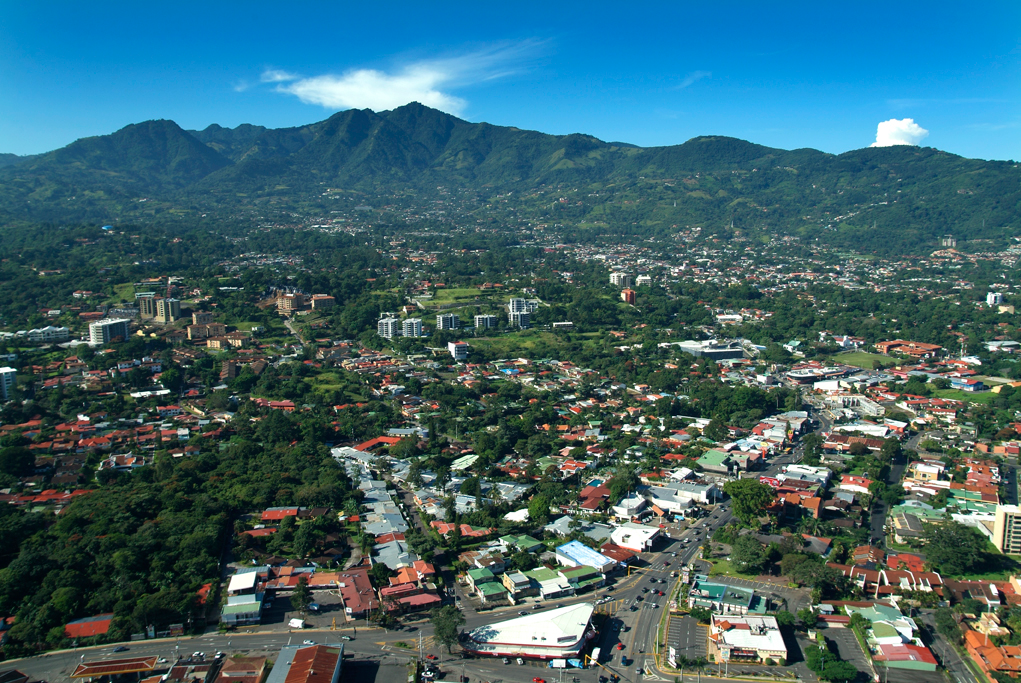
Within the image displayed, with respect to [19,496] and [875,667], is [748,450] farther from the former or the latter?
[19,496]

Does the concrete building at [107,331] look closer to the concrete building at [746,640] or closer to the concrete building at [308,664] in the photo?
the concrete building at [308,664]

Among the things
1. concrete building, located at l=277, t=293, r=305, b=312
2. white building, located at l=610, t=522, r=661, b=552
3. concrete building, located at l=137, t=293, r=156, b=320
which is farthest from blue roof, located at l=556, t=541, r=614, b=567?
concrete building, located at l=137, t=293, r=156, b=320

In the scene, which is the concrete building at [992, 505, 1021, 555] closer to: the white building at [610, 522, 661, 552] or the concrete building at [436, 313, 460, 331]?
the white building at [610, 522, 661, 552]

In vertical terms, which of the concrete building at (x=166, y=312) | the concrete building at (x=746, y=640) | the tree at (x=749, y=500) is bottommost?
the concrete building at (x=746, y=640)

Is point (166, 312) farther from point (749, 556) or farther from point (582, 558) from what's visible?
point (749, 556)

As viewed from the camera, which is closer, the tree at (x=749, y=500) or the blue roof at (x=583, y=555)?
the blue roof at (x=583, y=555)

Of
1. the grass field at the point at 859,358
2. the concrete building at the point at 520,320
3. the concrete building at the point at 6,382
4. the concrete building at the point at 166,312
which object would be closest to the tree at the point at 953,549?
the grass field at the point at 859,358

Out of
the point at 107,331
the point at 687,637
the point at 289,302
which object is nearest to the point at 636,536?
the point at 687,637
